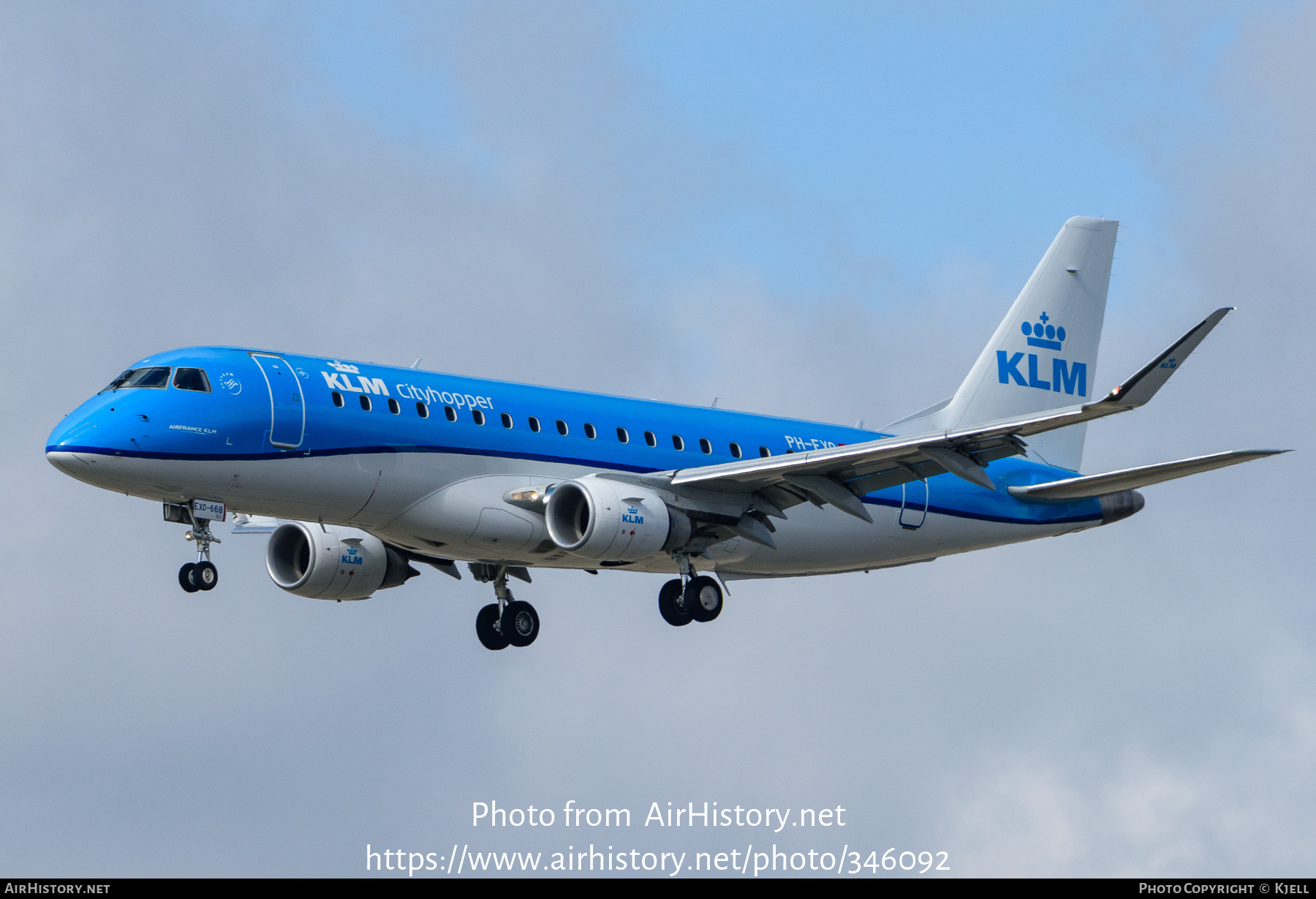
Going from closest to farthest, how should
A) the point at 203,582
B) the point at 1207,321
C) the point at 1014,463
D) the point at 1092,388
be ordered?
the point at 1207,321, the point at 203,582, the point at 1014,463, the point at 1092,388

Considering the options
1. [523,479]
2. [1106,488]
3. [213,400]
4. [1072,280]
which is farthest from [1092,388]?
[213,400]

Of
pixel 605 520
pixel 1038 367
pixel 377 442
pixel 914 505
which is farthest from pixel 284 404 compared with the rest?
pixel 1038 367

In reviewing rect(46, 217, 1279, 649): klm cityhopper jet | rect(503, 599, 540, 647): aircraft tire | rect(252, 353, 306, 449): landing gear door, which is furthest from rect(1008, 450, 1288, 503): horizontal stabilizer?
rect(252, 353, 306, 449): landing gear door

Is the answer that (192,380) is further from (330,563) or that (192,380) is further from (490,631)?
(490,631)

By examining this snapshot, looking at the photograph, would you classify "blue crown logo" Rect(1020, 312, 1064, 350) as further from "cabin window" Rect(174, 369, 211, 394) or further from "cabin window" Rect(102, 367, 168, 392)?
"cabin window" Rect(102, 367, 168, 392)

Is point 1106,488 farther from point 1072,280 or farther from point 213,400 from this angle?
point 213,400

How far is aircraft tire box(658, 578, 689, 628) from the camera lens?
39.1 meters

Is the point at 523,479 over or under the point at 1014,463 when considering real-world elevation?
under

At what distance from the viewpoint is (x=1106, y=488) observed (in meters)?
41.0

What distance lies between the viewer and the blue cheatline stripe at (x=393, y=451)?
33406mm

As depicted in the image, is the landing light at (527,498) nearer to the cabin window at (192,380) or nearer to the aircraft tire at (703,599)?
the aircraft tire at (703,599)

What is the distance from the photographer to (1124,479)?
39875 millimetres

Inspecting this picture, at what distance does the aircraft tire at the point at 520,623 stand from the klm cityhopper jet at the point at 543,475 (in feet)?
0.17

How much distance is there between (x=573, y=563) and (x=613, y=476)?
81.4 inches
